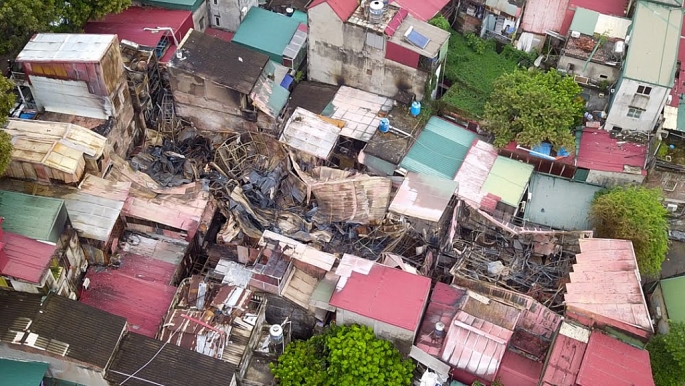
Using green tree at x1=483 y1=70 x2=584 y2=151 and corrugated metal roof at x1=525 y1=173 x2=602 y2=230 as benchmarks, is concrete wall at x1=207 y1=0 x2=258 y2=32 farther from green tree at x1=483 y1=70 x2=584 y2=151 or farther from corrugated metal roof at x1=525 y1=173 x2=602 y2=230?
corrugated metal roof at x1=525 y1=173 x2=602 y2=230

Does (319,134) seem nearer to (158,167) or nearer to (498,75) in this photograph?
(158,167)

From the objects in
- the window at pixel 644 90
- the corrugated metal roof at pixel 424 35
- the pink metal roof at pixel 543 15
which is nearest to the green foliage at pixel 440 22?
the corrugated metal roof at pixel 424 35

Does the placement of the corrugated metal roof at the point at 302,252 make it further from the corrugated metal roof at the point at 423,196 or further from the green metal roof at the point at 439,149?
the green metal roof at the point at 439,149

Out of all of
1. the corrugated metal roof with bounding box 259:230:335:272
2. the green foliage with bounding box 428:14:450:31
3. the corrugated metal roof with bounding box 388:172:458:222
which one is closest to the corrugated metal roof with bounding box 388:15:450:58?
the green foliage with bounding box 428:14:450:31

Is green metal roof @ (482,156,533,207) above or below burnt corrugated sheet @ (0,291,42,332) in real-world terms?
above

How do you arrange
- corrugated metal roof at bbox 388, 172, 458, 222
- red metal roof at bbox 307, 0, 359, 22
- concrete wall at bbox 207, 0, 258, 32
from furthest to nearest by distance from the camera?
concrete wall at bbox 207, 0, 258, 32 → red metal roof at bbox 307, 0, 359, 22 → corrugated metal roof at bbox 388, 172, 458, 222

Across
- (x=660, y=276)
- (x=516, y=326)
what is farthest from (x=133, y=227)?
(x=660, y=276)

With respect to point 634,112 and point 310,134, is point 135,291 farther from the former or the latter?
point 634,112
